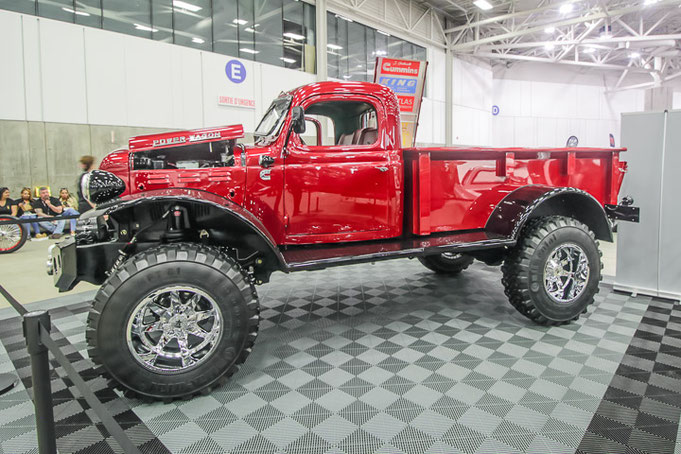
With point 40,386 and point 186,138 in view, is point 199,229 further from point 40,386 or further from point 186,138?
point 40,386

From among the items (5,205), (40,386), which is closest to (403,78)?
(5,205)

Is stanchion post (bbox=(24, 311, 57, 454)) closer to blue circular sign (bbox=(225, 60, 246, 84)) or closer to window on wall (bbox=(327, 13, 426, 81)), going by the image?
blue circular sign (bbox=(225, 60, 246, 84))

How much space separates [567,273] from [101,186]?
371 cm

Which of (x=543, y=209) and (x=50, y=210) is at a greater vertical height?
(x=543, y=209)

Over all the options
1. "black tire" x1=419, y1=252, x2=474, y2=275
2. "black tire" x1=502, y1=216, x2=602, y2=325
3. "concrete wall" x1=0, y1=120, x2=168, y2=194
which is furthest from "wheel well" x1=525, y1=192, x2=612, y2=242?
"concrete wall" x1=0, y1=120, x2=168, y2=194

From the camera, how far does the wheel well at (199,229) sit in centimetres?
288

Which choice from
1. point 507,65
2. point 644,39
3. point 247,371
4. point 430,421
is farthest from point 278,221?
point 507,65

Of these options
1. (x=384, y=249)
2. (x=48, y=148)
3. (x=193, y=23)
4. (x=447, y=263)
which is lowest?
→ (x=447, y=263)

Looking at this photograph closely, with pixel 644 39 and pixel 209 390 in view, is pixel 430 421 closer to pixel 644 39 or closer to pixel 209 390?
pixel 209 390

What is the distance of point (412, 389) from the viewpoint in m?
2.74

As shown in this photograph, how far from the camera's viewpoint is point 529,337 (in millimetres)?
3521

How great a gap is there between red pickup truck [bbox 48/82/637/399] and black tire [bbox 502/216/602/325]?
0.04 feet

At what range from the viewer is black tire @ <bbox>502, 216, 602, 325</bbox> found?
361cm

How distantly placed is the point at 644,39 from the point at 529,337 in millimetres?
17973
